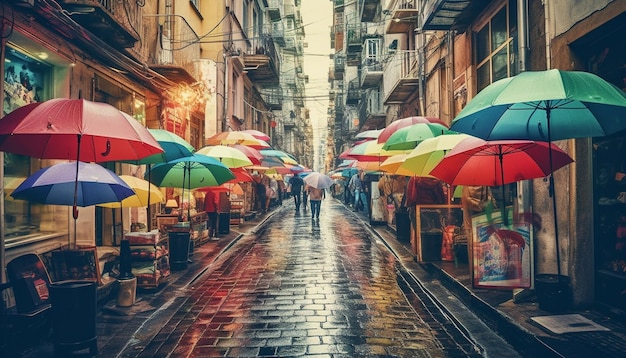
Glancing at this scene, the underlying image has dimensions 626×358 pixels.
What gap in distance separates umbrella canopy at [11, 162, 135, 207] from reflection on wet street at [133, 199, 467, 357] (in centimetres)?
196

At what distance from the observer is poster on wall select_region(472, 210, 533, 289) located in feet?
21.7

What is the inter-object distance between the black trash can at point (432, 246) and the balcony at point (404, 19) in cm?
1050

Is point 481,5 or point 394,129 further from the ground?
point 481,5

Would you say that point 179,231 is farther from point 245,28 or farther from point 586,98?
point 245,28

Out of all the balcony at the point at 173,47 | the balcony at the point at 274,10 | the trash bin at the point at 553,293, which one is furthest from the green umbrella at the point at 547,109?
the balcony at the point at 274,10

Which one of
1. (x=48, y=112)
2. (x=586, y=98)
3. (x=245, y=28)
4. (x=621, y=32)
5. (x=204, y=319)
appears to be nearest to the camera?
(x=586, y=98)

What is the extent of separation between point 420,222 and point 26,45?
315 inches

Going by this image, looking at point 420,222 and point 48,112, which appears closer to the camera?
point 48,112

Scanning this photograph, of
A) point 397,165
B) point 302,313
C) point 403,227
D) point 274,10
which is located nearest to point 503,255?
point 302,313

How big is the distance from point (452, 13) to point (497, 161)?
5828 millimetres

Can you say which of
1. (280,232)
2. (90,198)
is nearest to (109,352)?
(90,198)

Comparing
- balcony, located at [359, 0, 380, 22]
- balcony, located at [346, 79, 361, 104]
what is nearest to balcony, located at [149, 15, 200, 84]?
balcony, located at [359, 0, 380, 22]

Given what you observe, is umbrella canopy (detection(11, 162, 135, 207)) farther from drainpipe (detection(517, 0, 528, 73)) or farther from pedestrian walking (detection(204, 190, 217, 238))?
pedestrian walking (detection(204, 190, 217, 238))

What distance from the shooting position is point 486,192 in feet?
27.5
